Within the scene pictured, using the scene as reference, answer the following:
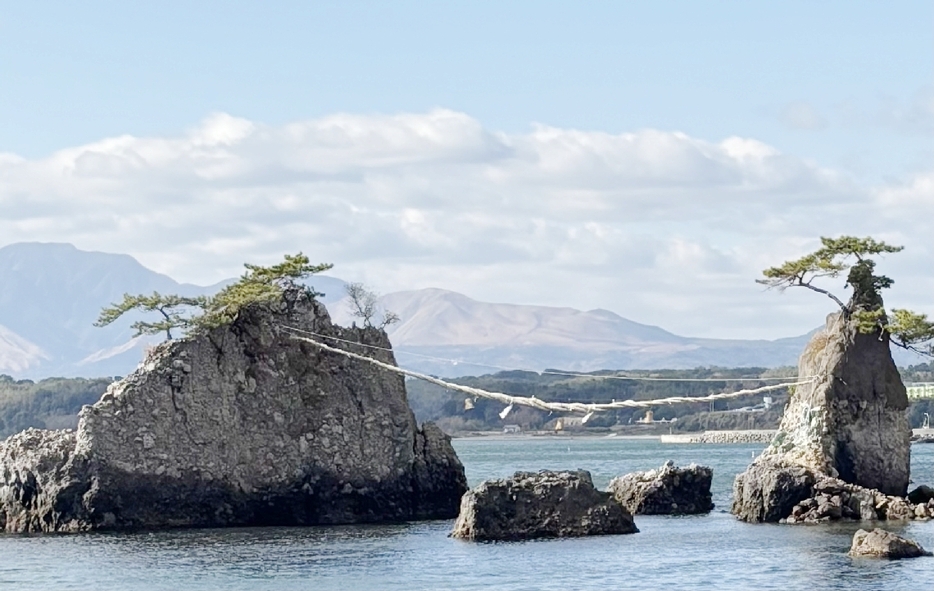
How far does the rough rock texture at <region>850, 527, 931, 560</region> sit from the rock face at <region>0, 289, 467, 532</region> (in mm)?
15048

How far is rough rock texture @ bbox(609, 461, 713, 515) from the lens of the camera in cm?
5150

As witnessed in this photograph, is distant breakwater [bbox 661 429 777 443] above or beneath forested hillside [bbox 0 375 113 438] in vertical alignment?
beneath

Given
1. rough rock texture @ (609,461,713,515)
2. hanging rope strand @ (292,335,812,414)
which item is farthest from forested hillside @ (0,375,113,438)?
rough rock texture @ (609,461,713,515)

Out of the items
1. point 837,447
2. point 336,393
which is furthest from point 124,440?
point 837,447

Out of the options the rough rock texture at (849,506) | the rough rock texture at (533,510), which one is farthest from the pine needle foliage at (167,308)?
the rough rock texture at (849,506)

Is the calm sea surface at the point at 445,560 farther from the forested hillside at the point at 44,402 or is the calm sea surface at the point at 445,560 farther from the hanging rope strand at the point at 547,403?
the forested hillside at the point at 44,402

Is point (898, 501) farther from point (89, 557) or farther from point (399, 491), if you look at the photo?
point (89, 557)

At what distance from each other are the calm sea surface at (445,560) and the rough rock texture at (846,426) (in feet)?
6.92

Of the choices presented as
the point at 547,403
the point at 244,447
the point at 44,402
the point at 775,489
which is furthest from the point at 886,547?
the point at 44,402

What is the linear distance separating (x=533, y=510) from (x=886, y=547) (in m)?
8.86

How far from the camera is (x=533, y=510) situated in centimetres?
4319

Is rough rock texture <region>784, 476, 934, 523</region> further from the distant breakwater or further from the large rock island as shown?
the distant breakwater

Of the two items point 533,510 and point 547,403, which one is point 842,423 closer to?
point 533,510

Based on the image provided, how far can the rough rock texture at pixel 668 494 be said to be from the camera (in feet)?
169
